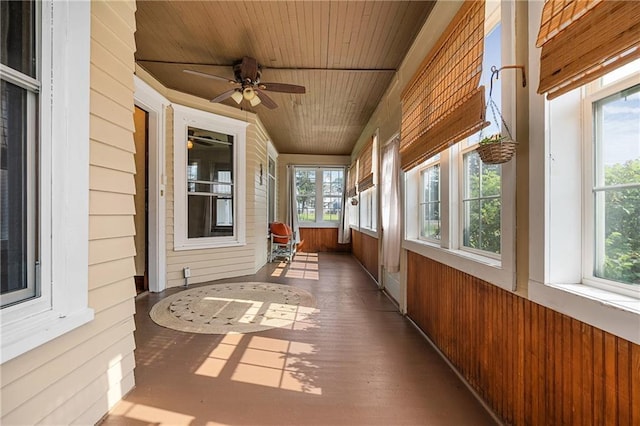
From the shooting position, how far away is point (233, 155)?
15.8ft

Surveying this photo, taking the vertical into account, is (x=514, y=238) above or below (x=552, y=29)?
below

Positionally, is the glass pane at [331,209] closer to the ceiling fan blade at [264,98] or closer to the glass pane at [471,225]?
the ceiling fan blade at [264,98]

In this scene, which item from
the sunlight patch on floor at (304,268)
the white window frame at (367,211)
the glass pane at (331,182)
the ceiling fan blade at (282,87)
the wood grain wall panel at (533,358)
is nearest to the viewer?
the wood grain wall panel at (533,358)

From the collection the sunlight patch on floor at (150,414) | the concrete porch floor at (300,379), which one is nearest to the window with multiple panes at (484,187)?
the concrete porch floor at (300,379)

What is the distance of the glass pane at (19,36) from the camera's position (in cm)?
112

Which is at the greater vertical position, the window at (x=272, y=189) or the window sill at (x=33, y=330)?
the window at (x=272, y=189)

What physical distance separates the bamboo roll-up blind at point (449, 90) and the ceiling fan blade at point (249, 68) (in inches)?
67.5

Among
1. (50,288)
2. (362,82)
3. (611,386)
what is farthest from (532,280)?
(362,82)

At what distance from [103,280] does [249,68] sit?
2587 mm

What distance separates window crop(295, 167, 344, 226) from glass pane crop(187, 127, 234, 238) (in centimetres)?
395

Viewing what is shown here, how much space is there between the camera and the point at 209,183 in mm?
4559

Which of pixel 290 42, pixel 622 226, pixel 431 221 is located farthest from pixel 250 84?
pixel 622 226

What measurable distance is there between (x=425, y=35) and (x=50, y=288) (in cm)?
308

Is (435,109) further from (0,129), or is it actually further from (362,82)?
(0,129)
